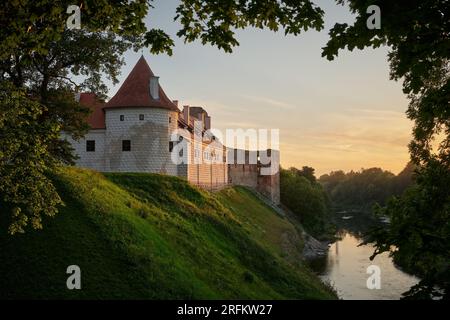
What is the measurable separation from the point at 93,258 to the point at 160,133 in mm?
24163

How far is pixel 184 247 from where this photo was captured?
25.3 m

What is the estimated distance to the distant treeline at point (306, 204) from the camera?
257 ft

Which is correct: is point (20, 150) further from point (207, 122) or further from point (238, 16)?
point (207, 122)

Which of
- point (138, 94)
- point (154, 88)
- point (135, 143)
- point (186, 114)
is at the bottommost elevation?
point (135, 143)

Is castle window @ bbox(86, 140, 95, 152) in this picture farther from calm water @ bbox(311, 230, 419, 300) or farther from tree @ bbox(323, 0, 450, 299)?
tree @ bbox(323, 0, 450, 299)

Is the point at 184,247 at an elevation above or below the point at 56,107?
below

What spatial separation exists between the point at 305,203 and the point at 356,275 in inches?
1478

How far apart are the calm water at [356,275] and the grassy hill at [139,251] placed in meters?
7.42

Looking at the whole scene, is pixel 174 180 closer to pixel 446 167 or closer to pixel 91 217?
pixel 91 217

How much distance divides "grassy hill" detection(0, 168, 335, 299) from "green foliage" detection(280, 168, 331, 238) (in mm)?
45284

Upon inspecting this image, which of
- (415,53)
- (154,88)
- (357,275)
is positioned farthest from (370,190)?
(415,53)

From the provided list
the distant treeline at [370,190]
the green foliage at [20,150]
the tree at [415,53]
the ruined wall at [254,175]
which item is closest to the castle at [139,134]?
the green foliage at [20,150]

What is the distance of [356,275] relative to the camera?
44.9 meters
